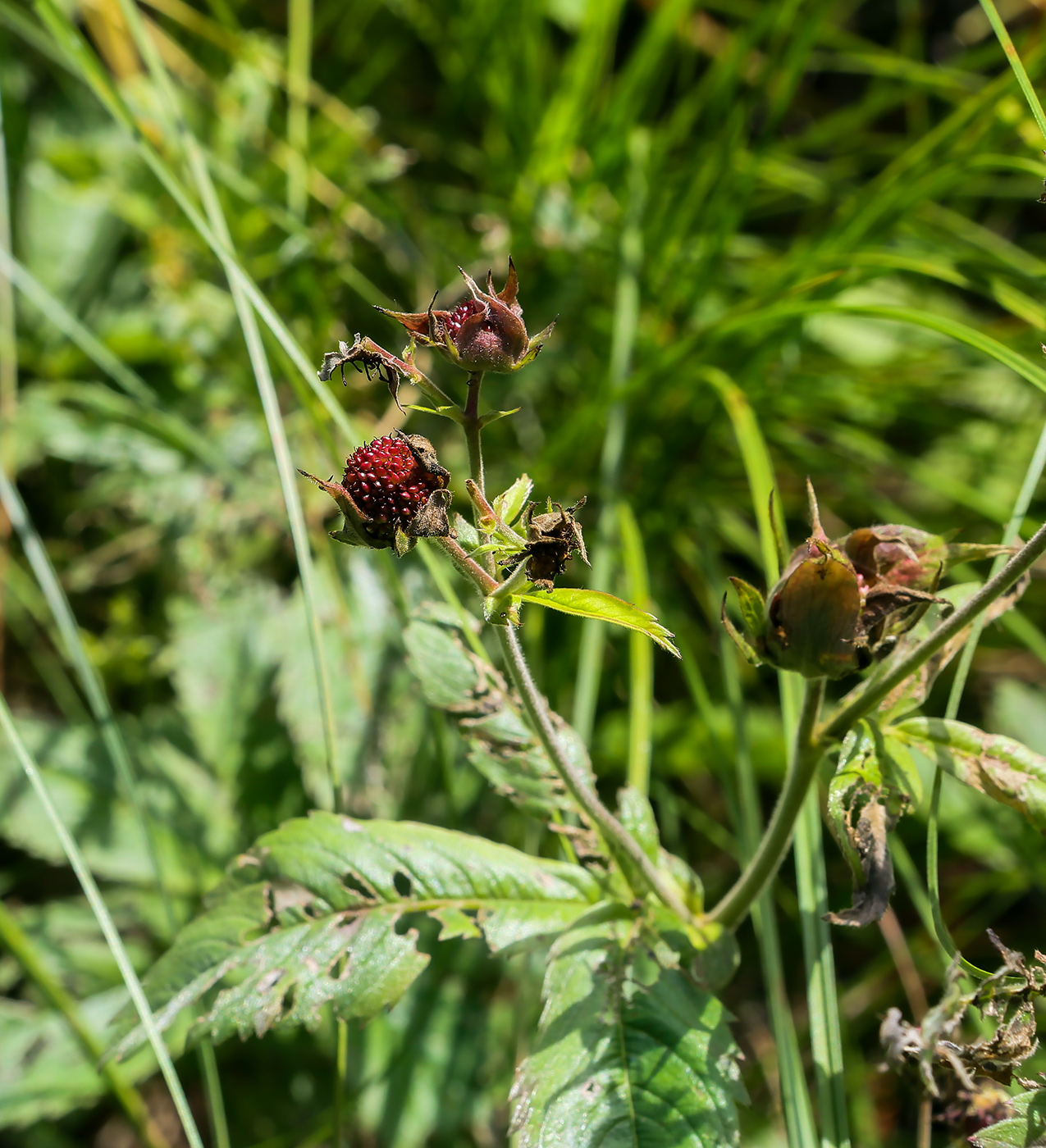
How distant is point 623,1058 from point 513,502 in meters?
0.70

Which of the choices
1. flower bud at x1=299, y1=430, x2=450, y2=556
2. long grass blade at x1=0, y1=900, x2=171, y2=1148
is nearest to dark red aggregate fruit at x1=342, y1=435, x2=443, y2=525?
flower bud at x1=299, y1=430, x2=450, y2=556

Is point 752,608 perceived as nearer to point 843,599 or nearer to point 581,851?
point 843,599

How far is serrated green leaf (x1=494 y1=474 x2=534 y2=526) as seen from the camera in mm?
1004

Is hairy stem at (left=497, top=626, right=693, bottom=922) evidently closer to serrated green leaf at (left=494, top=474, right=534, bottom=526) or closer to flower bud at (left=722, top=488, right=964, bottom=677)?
serrated green leaf at (left=494, top=474, right=534, bottom=526)

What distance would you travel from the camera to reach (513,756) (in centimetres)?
138

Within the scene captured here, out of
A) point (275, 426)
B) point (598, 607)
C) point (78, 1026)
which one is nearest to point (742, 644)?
point (598, 607)

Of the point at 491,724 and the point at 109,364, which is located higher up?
the point at 109,364

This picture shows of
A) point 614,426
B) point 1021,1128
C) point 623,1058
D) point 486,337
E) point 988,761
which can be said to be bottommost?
point 1021,1128

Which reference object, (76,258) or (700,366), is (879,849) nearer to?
(700,366)

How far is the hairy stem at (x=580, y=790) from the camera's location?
1.03m

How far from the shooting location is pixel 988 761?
1.07 m

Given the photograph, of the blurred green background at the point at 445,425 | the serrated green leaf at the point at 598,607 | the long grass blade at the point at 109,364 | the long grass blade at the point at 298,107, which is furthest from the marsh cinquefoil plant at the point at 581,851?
the long grass blade at the point at 298,107

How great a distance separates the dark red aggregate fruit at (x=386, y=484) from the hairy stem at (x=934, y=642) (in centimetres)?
55

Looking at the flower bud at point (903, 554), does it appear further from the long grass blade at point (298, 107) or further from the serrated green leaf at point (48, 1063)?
the long grass blade at point (298, 107)
